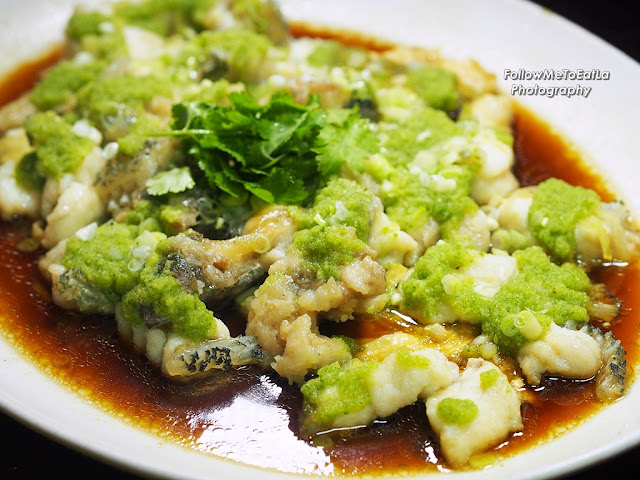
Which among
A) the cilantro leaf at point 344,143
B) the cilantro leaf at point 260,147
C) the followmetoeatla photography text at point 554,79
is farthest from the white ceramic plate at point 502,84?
the cilantro leaf at point 344,143

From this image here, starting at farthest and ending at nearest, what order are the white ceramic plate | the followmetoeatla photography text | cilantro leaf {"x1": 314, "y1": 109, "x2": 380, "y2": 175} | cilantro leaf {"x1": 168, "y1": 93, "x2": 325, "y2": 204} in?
the followmetoeatla photography text < cilantro leaf {"x1": 314, "y1": 109, "x2": 380, "y2": 175} < cilantro leaf {"x1": 168, "y1": 93, "x2": 325, "y2": 204} < the white ceramic plate

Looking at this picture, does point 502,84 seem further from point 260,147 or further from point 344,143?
point 260,147

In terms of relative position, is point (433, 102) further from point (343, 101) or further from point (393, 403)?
point (393, 403)

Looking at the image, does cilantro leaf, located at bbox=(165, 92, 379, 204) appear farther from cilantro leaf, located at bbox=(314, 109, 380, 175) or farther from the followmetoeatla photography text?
the followmetoeatla photography text

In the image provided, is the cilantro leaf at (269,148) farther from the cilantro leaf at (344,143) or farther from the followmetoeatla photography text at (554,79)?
the followmetoeatla photography text at (554,79)

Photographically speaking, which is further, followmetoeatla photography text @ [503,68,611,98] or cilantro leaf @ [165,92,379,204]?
followmetoeatla photography text @ [503,68,611,98]

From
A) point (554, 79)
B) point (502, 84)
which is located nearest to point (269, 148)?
point (502, 84)

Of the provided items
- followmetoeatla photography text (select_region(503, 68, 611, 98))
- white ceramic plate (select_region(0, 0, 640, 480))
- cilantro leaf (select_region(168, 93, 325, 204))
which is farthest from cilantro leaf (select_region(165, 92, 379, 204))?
followmetoeatla photography text (select_region(503, 68, 611, 98))
